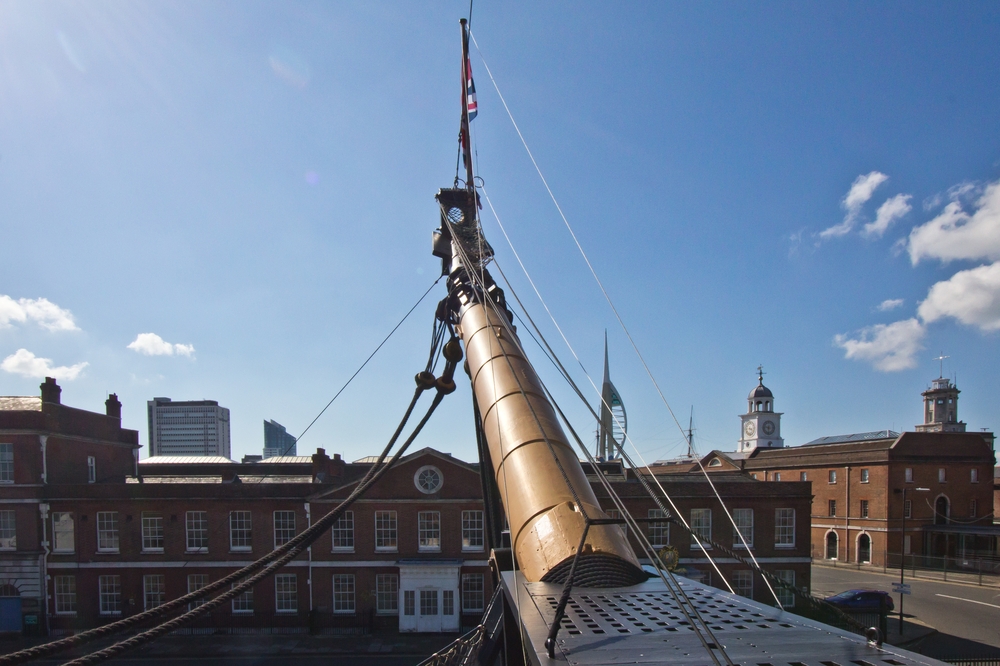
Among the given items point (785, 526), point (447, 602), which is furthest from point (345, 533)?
point (785, 526)

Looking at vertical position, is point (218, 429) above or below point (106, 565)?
below

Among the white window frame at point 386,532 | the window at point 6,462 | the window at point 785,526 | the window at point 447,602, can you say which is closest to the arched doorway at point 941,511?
the window at point 785,526

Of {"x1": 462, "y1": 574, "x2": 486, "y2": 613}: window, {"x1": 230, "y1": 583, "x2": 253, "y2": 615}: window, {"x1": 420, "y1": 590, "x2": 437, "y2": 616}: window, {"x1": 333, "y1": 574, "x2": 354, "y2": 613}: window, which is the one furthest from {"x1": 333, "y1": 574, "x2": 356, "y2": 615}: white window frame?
{"x1": 462, "y1": 574, "x2": 486, "y2": 613}: window

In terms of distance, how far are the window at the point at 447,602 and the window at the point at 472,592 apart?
48 cm

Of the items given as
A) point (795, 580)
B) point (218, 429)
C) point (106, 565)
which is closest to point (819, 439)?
point (795, 580)

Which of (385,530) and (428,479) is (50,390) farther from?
(428,479)

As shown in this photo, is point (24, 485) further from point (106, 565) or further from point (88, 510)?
point (106, 565)

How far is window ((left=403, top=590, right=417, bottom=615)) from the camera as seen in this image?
22.4 meters

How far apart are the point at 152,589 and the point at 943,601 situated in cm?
3509

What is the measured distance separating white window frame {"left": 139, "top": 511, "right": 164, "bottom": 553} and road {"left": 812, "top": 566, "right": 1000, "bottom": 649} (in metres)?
29.6

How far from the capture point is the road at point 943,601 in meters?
22.2

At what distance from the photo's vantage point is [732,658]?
2.42m

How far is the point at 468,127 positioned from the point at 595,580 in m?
7.38

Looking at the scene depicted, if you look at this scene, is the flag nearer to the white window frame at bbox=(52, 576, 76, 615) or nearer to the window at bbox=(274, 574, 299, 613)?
the window at bbox=(274, 574, 299, 613)
